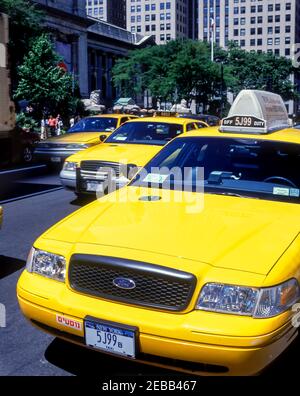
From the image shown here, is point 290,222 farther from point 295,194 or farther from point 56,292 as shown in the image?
point 56,292

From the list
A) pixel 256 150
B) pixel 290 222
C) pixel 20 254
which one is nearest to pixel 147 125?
pixel 20 254

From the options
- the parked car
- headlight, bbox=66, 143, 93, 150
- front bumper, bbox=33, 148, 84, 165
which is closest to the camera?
headlight, bbox=66, 143, 93, 150

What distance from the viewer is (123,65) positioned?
55.4 meters

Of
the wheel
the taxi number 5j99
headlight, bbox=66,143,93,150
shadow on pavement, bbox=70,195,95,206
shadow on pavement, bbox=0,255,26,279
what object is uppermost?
headlight, bbox=66,143,93,150

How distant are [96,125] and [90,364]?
11.7 metres

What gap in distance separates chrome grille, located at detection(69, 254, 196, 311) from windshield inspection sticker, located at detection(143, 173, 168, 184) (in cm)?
155

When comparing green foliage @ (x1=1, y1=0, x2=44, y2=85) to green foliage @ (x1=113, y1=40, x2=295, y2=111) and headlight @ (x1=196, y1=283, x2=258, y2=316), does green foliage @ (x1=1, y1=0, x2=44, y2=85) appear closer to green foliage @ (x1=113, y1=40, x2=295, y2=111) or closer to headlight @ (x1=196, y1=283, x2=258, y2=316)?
green foliage @ (x1=113, y1=40, x2=295, y2=111)

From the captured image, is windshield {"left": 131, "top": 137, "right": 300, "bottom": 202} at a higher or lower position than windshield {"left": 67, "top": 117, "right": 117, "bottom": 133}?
lower

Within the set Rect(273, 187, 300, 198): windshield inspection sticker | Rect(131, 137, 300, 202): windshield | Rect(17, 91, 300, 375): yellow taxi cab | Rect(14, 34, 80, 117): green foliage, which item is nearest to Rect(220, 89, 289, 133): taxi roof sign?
Rect(131, 137, 300, 202): windshield

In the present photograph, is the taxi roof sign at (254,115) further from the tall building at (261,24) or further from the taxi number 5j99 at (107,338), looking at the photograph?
the tall building at (261,24)

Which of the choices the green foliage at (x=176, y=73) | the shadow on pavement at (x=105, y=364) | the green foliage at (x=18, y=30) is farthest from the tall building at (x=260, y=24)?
the shadow on pavement at (x=105, y=364)

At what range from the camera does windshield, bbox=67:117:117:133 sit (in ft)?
47.4

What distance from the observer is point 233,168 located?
4.59 metres

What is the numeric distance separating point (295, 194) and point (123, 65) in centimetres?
5339
